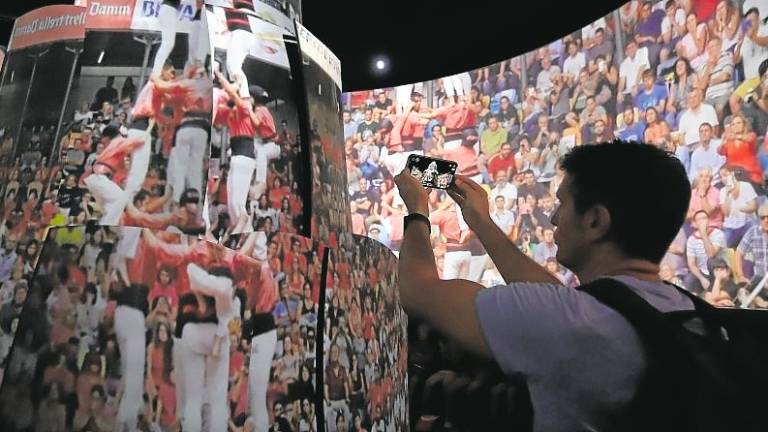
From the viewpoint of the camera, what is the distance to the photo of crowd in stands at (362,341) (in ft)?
3.65

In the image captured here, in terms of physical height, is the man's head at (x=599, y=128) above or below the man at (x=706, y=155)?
above

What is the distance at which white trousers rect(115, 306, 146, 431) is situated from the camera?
917 millimetres

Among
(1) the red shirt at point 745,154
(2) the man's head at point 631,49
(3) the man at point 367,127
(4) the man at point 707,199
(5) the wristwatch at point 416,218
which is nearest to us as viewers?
(5) the wristwatch at point 416,218

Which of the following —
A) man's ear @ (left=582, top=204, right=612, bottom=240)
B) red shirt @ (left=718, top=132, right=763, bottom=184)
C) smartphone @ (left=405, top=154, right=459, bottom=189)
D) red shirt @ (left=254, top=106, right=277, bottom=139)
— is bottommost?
man's ear @ (left=582, top=204, right=612, bottom=240)

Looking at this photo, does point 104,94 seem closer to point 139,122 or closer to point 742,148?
→ point 139,122

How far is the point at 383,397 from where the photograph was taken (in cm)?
123

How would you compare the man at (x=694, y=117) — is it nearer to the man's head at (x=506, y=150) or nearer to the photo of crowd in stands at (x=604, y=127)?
the photo of crowd in stands at (x=604, y=127)

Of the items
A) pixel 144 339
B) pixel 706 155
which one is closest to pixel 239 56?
pixel 144 339

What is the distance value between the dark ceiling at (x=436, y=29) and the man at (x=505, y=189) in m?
1.04

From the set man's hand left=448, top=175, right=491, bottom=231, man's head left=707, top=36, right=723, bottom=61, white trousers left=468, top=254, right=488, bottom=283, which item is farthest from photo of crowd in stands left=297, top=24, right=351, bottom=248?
white trousers left=468, top=254, right=488, bottom=283

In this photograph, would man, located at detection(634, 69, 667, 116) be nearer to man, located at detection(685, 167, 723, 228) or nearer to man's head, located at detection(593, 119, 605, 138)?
man's head, located at detection(593, 119, 605, 138)

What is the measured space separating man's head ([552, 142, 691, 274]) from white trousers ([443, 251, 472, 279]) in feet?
13.6

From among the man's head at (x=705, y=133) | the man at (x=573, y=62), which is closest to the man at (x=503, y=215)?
the man at (x=573, y=62)

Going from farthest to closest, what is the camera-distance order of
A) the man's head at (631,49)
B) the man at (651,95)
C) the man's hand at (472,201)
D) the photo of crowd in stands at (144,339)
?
1. the man's head at (631,49)
2. the man at (651,95)
3. the man's hand at (472,201)
4. the photo of crowd in stands at (144,339)
